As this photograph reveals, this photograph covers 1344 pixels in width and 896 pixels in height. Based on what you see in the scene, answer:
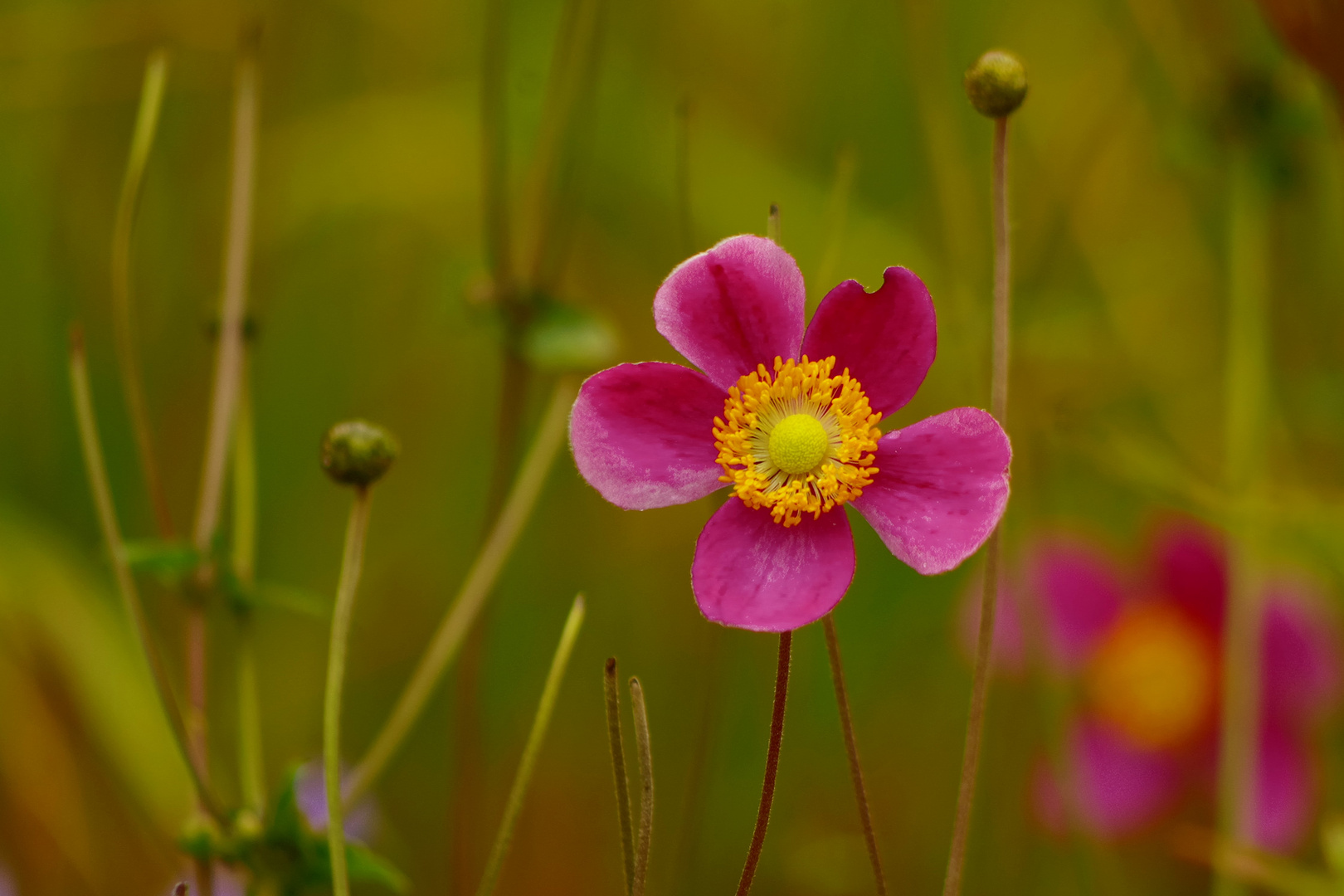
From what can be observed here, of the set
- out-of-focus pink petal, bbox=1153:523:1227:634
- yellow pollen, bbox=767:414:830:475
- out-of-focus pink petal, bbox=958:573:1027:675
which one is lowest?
out-of-focus pink petal, bbox=958:573:1027:675

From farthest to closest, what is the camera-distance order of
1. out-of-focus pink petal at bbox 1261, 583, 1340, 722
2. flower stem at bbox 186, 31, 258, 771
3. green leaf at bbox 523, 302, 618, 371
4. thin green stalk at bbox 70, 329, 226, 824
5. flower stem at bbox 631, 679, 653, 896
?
out-of-focus pink petal at bbox 1261, 583, 1340, 722 → green leaf at bbox 523, 302, 618, 371 → flower stem at bbox 186, 31, 258, 771 → thin green stalk at bbox 70, 329, 226, 824 → flower stem at bbox 631, 679, 653, 896

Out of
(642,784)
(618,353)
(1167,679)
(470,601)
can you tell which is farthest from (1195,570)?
(642,784)

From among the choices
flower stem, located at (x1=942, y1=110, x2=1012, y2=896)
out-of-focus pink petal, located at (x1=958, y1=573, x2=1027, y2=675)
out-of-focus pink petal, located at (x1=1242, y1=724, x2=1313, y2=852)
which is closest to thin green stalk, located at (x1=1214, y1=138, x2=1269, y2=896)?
out-of-focus pink petal, located at (x1=1242, y1=724, x2=1313, y2=852)

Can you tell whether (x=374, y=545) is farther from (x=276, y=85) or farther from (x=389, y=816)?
(x=276, y=85)

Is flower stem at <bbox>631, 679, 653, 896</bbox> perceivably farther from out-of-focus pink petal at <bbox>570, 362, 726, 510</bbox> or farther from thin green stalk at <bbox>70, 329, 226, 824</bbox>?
thin green stalk at <bbox>70, 329, 226, 824</bbox>

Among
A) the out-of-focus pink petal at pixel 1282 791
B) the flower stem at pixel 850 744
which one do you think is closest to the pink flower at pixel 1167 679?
the out-of-focus pink petal at pixel 1282 791

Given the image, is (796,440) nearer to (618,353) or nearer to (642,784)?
(642,784)

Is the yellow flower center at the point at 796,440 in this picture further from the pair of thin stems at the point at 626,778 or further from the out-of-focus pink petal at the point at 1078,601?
the out-of-focus pink petal at the point at 1078,601

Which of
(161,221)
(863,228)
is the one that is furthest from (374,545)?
(863,228)
